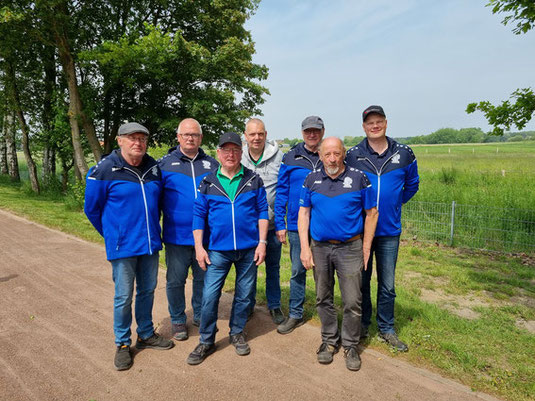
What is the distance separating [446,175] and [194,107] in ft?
35.1

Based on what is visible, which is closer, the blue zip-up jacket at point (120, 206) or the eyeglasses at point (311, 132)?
the blue zip-up jacket at point (120, 206)

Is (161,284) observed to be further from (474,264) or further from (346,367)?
(474,264)

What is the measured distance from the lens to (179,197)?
370 cm

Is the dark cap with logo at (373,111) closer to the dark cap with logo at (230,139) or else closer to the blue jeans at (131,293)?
the dark cap with logo at (230,139)

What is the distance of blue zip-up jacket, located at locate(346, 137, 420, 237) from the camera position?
3.46m

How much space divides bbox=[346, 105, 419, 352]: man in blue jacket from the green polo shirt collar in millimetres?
1119

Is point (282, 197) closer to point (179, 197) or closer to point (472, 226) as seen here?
point (179, 197)

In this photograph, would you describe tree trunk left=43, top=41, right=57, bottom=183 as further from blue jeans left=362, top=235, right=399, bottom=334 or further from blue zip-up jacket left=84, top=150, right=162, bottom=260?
blue jeans left=362, top=235, right=399, bottom=334

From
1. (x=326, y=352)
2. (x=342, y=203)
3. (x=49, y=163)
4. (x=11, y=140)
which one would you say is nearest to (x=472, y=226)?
(x=326, y=352)

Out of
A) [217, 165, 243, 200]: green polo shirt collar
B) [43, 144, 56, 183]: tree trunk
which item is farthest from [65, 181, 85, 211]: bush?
[217, 165, 243, 200]: green polo shirt collar

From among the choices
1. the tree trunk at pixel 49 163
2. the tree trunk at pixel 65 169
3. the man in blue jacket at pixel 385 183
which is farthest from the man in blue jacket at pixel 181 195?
the tree trunk at pixel 49 163

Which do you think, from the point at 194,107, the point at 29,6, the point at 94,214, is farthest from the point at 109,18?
the point at 94,214

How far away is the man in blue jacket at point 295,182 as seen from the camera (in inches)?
152

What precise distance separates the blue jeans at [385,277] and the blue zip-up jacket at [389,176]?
0.43 feet
